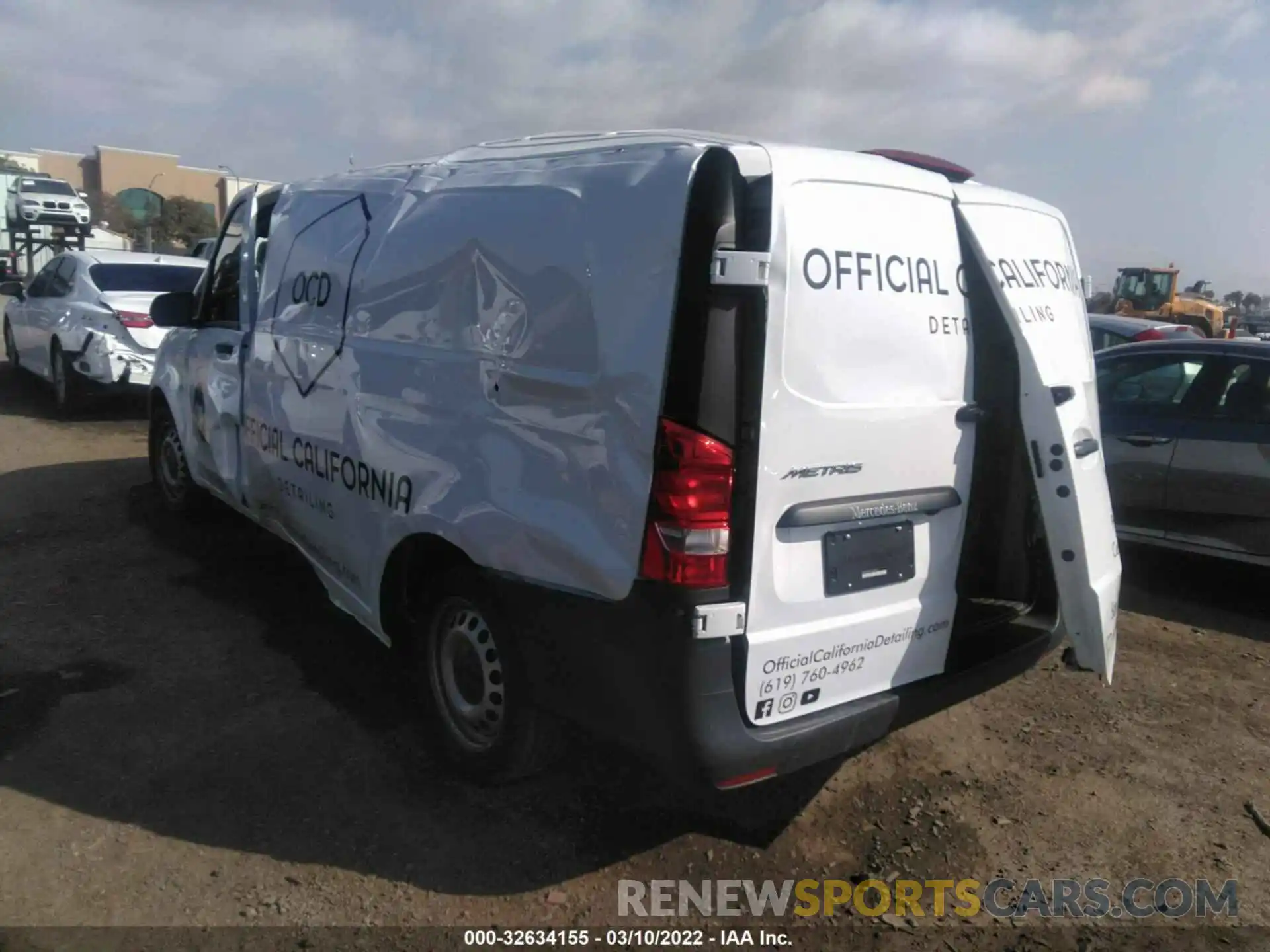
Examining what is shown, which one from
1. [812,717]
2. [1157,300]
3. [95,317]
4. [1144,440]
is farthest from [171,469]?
[1157,300]

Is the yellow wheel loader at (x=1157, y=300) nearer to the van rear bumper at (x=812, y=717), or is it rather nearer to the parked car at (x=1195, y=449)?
the parked car at (x=1195, y=449)

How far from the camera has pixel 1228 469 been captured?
570 cm

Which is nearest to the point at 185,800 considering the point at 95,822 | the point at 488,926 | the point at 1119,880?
the point at 95,822

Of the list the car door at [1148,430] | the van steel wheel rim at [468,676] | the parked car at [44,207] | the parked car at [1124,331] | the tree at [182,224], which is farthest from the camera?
the tree at [182,224]

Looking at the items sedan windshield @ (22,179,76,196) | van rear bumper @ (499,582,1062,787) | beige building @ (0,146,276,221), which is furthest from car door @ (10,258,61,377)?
beige building @ (0,146,276,221)

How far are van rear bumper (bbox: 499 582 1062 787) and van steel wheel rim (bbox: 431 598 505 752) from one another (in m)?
0.36

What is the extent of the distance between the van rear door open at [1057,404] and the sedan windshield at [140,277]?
869 cm

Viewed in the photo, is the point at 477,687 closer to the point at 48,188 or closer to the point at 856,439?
the point at 856,439

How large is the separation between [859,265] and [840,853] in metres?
1.92

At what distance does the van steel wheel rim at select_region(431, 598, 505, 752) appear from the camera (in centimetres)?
342

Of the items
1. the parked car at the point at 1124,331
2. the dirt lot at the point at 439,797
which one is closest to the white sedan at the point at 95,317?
the dirt lot at the point at 439,797

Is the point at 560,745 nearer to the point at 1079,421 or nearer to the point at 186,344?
the point at 1079,421

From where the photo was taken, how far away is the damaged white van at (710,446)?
259 cm

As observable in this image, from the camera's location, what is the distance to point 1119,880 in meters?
3.25
